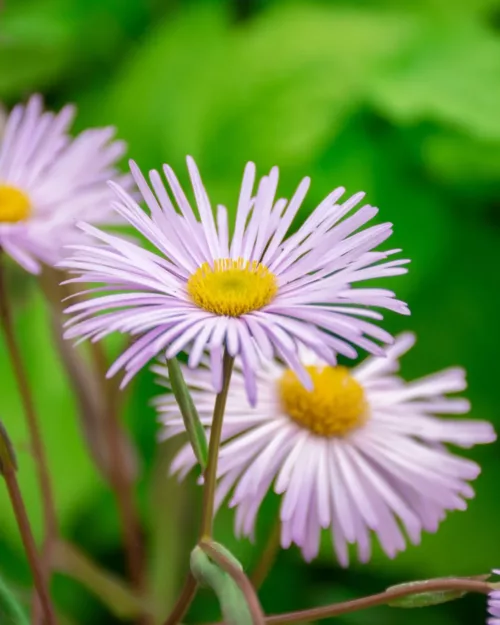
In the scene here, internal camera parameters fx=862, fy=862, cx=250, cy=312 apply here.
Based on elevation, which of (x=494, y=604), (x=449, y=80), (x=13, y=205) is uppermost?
(x=449, y=80)

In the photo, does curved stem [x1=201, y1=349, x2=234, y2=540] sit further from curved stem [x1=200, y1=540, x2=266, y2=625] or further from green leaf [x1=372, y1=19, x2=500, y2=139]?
green leaf [x1=372, y1=19, x2=500, y2=139]

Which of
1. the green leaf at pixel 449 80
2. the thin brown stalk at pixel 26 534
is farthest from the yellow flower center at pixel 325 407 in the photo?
the green leaf at pixel 449 80

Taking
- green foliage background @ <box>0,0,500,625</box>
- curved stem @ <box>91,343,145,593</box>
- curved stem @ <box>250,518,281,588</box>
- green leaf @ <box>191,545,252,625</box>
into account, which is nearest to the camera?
green leaf @ <box>191,545,252,625</box>

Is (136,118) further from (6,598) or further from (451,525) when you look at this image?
(6,598)

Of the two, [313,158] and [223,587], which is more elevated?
[313,158]

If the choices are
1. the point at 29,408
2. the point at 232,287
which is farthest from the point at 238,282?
the point at 29,408

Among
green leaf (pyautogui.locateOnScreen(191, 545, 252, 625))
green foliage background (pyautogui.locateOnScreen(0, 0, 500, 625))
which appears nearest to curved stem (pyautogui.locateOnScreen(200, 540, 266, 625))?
green leaf (pyautogui.locateOnScreen(191, 545, 252, 625))

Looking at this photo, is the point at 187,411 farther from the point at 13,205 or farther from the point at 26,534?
the point at 13,205

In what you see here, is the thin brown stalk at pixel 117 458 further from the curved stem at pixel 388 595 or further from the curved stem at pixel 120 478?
the curved stem at pixel 388 595

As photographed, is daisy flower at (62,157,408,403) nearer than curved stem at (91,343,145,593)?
Yes
